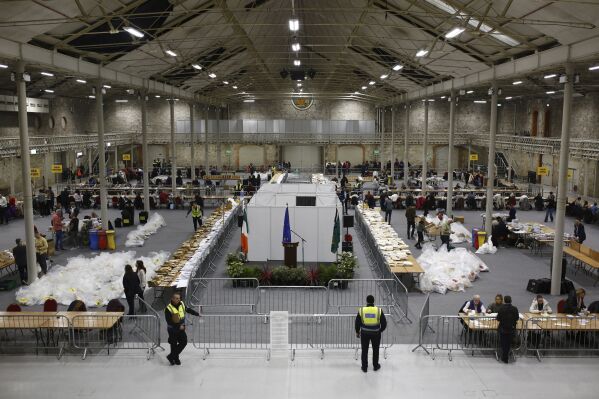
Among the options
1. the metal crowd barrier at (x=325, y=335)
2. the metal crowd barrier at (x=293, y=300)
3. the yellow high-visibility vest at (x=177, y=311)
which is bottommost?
the metal crowd barrier at (x=325, y=335)

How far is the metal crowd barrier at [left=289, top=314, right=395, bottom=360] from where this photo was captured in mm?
10695

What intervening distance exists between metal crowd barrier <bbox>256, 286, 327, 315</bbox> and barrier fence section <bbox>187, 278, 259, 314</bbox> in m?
0.26

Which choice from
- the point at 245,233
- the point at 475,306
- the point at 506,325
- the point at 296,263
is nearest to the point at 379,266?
the point at 296,263

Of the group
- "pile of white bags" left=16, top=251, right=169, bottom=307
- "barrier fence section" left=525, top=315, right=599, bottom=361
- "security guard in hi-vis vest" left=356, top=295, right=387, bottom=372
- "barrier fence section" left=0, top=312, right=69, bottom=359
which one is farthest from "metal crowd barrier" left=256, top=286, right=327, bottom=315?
"barrier fence section" left=525, top=315, right=599, bottom=361

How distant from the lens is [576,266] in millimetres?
17656

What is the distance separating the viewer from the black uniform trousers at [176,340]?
32.3ft

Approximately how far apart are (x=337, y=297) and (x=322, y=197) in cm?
591

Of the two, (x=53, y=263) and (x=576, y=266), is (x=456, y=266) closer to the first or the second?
(x=576, y=266)

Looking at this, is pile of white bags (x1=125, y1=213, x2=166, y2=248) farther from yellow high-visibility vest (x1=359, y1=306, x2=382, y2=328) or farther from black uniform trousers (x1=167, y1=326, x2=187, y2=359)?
yellow high-visibility vest (x1=359, y1=306, x2=382, y2=328)

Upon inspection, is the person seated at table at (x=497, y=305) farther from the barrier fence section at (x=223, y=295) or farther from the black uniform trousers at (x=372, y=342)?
the barrier fence section at (x=223, y=295)

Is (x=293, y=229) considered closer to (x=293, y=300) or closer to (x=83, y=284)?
(x=293, y=300)

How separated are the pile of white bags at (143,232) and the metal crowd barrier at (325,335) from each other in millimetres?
10055

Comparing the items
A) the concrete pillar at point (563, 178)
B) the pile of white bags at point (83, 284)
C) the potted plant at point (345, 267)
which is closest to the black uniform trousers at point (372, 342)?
the potted plant at point (345, 267)

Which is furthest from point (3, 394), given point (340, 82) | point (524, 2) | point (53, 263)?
point (340, 82)
